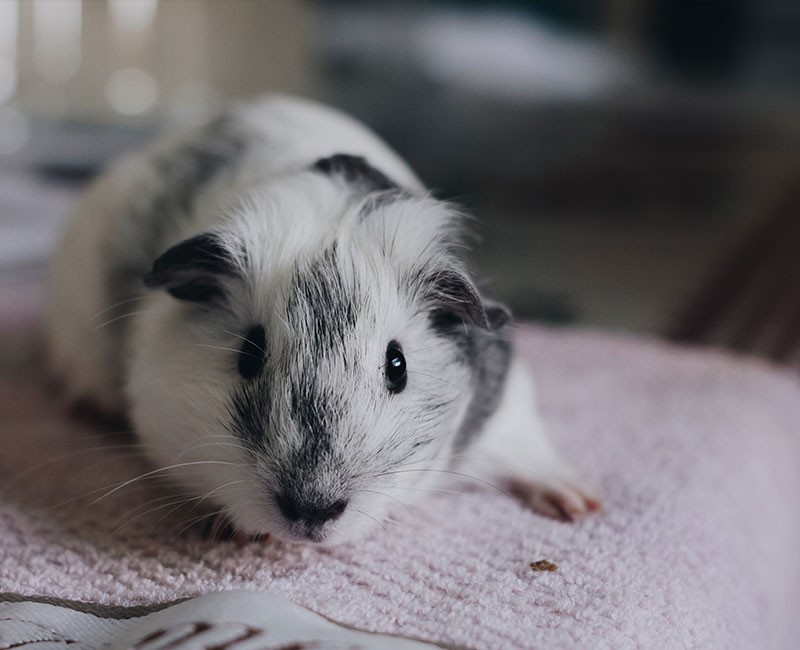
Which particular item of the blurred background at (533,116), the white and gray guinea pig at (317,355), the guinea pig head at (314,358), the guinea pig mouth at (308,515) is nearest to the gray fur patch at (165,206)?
the white and gray guinea pig at (317,355)

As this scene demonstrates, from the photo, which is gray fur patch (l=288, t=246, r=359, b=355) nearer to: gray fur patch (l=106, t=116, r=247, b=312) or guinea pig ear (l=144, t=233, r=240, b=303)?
guinea pig ear (l=144, t=233, r=240, b=303)

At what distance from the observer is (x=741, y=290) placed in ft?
8.53

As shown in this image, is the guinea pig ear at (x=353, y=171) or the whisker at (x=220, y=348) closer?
the whisker at (x=220, y=348)

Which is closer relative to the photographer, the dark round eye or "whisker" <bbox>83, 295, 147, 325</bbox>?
the dark round eye

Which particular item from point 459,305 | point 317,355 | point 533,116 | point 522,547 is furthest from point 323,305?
point 533,116

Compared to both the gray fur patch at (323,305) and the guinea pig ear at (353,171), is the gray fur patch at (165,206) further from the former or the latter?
the gray fur patch at (323,305)

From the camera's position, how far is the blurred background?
2674 mm

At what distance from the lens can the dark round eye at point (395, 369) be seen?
3.10 ft

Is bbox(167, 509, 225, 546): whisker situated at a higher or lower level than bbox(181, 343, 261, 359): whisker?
lower

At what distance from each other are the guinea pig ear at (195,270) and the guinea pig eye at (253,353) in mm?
91

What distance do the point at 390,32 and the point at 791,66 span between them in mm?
2634

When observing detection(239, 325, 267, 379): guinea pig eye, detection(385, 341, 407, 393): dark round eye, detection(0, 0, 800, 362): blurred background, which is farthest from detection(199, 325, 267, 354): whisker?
detection(0, 0, 800, 362): blurred background

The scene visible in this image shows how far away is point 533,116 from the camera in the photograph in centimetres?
432

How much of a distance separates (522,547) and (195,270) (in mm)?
559
